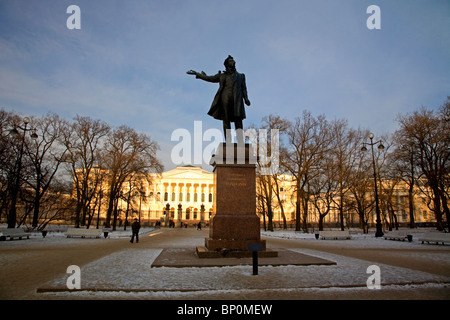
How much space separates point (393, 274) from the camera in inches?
285

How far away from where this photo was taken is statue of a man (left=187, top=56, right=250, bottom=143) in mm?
10743

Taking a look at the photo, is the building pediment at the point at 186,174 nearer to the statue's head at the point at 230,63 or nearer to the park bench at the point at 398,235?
the park bench at the point at 398,235

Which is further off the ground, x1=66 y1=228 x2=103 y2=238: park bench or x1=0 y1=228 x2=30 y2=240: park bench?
x1=0 y1=228 x2=30 y2=240: park bench

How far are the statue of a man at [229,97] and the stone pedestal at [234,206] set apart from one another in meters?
1.06

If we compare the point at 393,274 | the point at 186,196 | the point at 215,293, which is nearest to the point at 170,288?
the point at 215,293

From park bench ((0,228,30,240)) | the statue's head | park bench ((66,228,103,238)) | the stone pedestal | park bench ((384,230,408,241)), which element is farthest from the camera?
park bench ((66,228,103,238))

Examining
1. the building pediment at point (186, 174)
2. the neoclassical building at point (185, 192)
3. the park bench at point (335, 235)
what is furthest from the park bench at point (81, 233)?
the building pediment at point (186, 174)

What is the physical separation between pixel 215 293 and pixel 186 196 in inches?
3666

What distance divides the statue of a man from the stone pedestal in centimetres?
106

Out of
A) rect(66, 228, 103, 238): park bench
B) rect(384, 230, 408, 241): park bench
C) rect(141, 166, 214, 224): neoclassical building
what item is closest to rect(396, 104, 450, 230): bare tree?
rect(384, 230, 408, 241): park bench

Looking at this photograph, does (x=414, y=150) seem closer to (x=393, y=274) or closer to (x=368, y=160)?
(x=368, y=160)

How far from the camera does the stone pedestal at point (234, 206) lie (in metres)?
9.06

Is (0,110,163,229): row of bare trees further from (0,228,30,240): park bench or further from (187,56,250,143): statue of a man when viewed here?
(187,56,250,143): statue of a man

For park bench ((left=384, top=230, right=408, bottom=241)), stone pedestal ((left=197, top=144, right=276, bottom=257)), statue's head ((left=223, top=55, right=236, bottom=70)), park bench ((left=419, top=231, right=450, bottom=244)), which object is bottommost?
park bench ((left=384, top=230, right=408, bottom=241))
